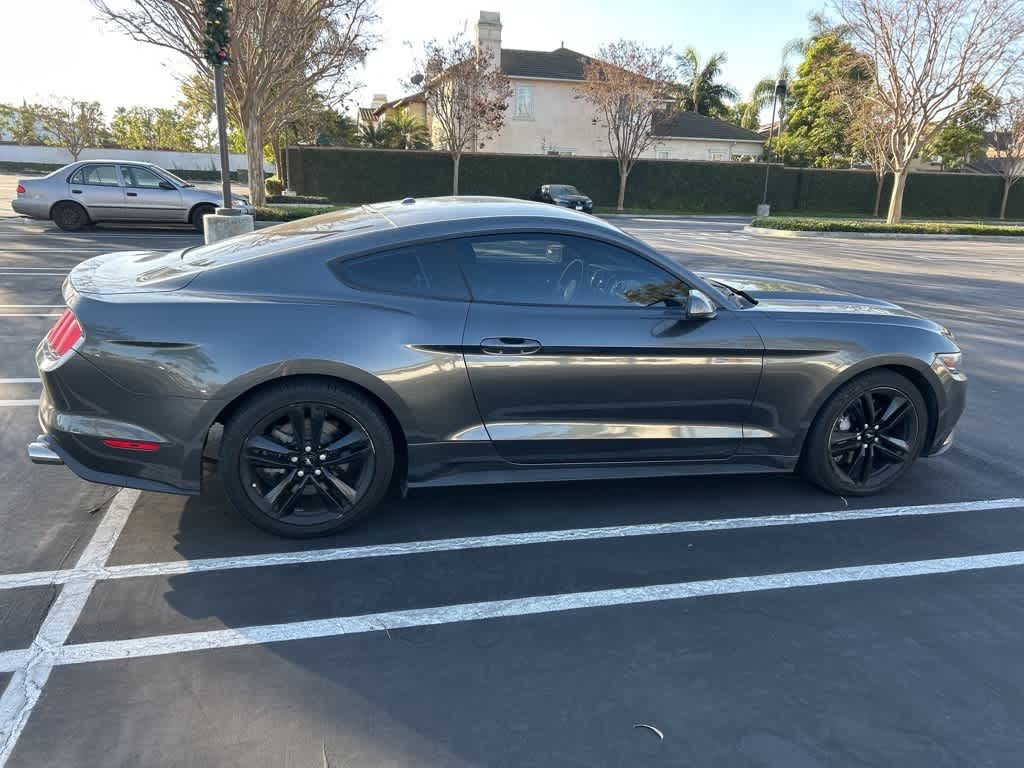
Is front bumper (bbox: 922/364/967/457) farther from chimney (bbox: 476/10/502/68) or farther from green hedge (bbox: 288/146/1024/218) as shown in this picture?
chimney (bbox: 476/10/502/68)

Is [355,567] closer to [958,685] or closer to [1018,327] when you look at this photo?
[958,685]

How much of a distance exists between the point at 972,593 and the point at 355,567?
277 centimetres

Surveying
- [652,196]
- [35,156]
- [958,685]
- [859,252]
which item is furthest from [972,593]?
[35,156]

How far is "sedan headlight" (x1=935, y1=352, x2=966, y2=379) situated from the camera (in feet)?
13.7

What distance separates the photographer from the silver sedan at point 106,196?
1575 cm

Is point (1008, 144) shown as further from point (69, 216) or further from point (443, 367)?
point (443, 367)

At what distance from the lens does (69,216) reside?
52.4ft

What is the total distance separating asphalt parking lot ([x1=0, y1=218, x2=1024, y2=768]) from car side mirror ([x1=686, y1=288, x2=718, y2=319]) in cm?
109

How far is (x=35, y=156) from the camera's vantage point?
2229 inches

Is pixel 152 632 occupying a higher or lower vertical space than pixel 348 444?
lower

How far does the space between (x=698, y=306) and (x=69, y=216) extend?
54.1 feet

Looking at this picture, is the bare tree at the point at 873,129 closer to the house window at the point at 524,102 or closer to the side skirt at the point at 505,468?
the house window at the point at 524,102

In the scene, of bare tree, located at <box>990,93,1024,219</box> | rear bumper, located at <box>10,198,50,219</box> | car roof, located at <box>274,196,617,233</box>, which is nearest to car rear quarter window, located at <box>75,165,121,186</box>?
rear bumper, located at <box>10,198,50,219</box>

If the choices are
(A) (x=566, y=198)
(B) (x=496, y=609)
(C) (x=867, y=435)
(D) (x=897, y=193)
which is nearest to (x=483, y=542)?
(B) (x=496, y=609)
